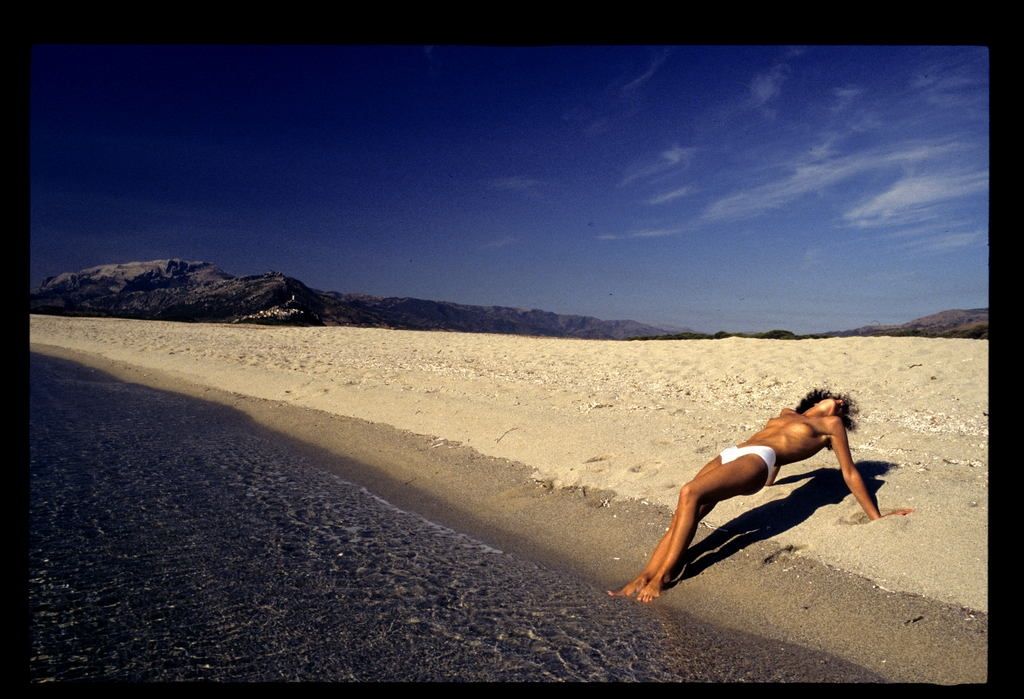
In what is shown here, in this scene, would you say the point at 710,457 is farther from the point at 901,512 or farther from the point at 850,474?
the point at 901,512

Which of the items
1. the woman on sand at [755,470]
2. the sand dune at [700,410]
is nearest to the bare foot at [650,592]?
the woman on sand at [755,470]

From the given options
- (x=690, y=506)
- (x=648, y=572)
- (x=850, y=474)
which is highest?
(x=850, y=474)

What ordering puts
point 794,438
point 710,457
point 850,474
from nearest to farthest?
point 850,474, point 794,438, point 710,457

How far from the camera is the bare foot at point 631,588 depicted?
470cm

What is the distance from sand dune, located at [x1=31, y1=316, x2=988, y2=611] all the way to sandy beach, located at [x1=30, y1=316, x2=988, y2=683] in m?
0.03

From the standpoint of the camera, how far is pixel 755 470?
197 inches

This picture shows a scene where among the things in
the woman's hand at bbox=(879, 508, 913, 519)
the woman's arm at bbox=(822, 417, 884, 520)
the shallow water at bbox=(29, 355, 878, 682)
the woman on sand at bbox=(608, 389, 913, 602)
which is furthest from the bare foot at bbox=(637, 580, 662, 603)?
the woman's hand at bbox=(879, 508, 913, 519)

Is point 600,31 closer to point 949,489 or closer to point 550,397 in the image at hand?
point 949,489

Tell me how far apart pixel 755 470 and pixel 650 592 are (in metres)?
1.31

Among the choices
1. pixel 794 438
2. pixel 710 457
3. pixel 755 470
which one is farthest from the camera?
pixel 710 457

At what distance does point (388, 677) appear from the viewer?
3.53 meters

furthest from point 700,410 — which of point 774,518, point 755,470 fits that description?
point 755,470

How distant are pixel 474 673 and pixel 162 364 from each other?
20.2 meters
